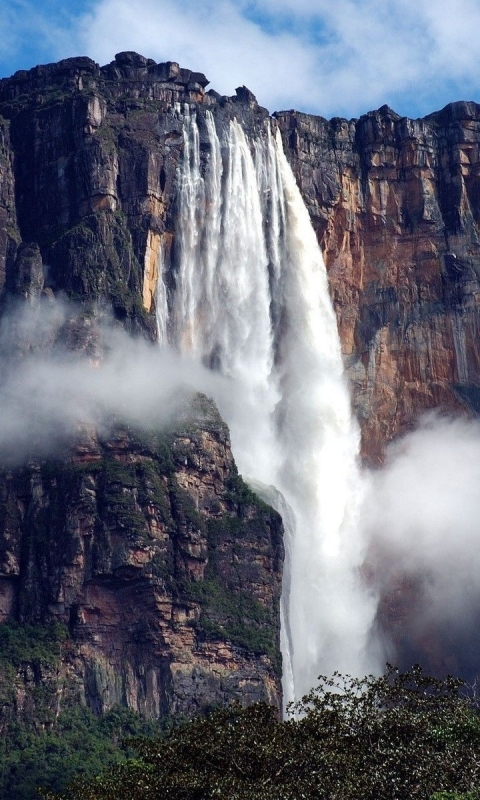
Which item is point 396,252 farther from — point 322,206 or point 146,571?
point 146,571

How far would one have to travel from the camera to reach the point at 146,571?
376ft

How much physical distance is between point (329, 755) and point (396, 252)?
7373 cm

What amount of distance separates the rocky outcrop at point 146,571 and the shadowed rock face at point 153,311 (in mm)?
112

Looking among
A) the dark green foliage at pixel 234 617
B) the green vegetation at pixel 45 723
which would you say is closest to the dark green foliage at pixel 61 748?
the green vegetation at pixel 45 723

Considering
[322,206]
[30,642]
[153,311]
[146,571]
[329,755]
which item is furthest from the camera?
[322,206]

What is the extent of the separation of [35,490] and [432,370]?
33590mm

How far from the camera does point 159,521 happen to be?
117 metres

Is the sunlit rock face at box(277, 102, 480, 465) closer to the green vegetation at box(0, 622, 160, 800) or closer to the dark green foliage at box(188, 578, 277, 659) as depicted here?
the dark green foliage at box(188, 578, 277, 659)

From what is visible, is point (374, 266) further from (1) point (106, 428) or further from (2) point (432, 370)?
(1) point (106, 428)

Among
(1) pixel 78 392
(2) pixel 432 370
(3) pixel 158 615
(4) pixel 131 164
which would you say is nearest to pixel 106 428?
(1) pixel 78 392

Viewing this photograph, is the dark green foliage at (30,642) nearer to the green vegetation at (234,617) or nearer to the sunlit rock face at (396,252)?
the green vegetation at (234,617)

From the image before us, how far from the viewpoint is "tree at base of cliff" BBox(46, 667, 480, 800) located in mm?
69500

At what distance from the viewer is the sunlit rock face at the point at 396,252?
137750mm

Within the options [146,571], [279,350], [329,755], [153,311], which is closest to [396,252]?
[279,350]
